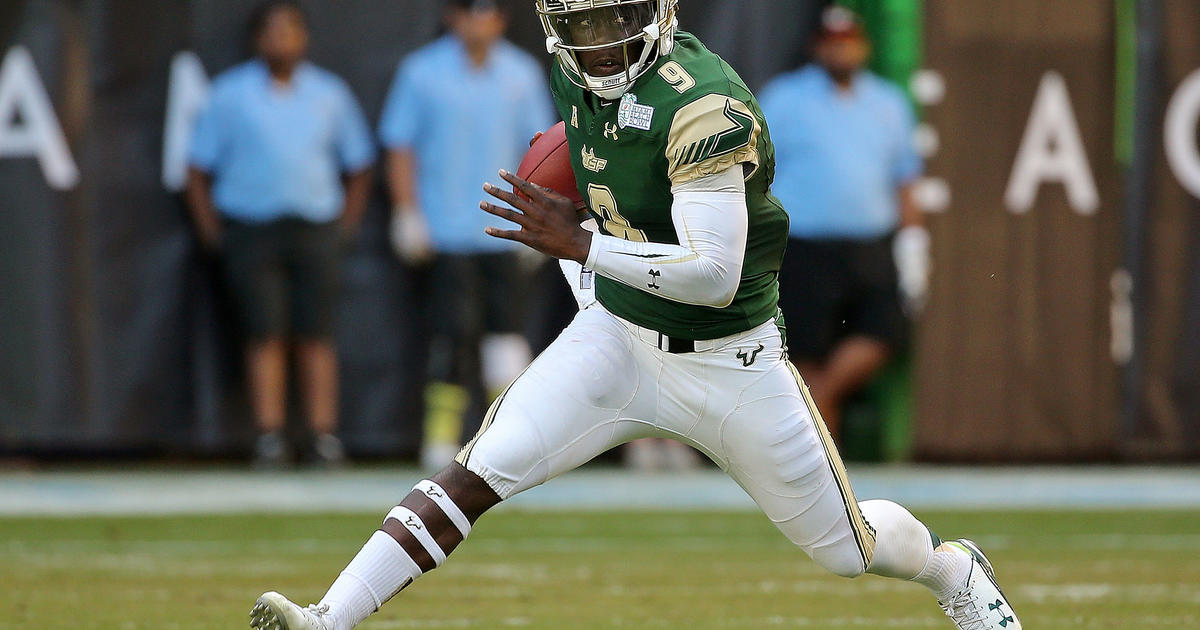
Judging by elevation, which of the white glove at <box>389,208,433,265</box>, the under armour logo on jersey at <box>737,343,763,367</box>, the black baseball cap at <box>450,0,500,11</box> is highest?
the black baseball cap at <box>450,0,500,11</box>

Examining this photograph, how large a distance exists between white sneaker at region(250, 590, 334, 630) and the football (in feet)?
3.58

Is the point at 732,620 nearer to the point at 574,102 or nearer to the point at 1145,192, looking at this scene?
the point at 574,102

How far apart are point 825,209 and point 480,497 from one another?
4727 millimetres

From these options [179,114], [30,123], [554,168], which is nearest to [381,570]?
[554,168]

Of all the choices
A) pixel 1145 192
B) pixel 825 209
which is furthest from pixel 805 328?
pixel 1145 192

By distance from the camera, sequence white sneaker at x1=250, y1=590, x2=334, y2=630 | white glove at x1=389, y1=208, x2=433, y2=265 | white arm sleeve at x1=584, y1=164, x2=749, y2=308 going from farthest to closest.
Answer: white glove at x1=389, y1=208, x2=433, y2=265 → white arm sleeve at x1=584, y1=164, x2=749, y2=308 → white sneaker at x1=250, y1=590, x2=334, y2=630

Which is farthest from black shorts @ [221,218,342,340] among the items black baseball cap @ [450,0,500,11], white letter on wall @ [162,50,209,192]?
black baseball cap @ [450,0,500,11]

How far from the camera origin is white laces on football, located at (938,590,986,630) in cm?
398

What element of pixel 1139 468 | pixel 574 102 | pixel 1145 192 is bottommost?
pixel 1139 468

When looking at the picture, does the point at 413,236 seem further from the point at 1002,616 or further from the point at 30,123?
the point at 1002,616

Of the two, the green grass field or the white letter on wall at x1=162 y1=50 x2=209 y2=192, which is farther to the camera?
the white letter on wall at x1=162 y1=50 x2=209 y2=192

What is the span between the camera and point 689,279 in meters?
3.55

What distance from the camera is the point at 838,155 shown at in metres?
8.04

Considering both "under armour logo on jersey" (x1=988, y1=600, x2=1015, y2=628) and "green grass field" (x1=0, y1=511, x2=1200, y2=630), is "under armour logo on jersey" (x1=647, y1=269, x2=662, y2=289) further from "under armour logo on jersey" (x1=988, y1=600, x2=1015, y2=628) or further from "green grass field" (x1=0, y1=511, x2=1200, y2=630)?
"green grass field" (x1=0, y1=511, x2=1200, y2=630)
